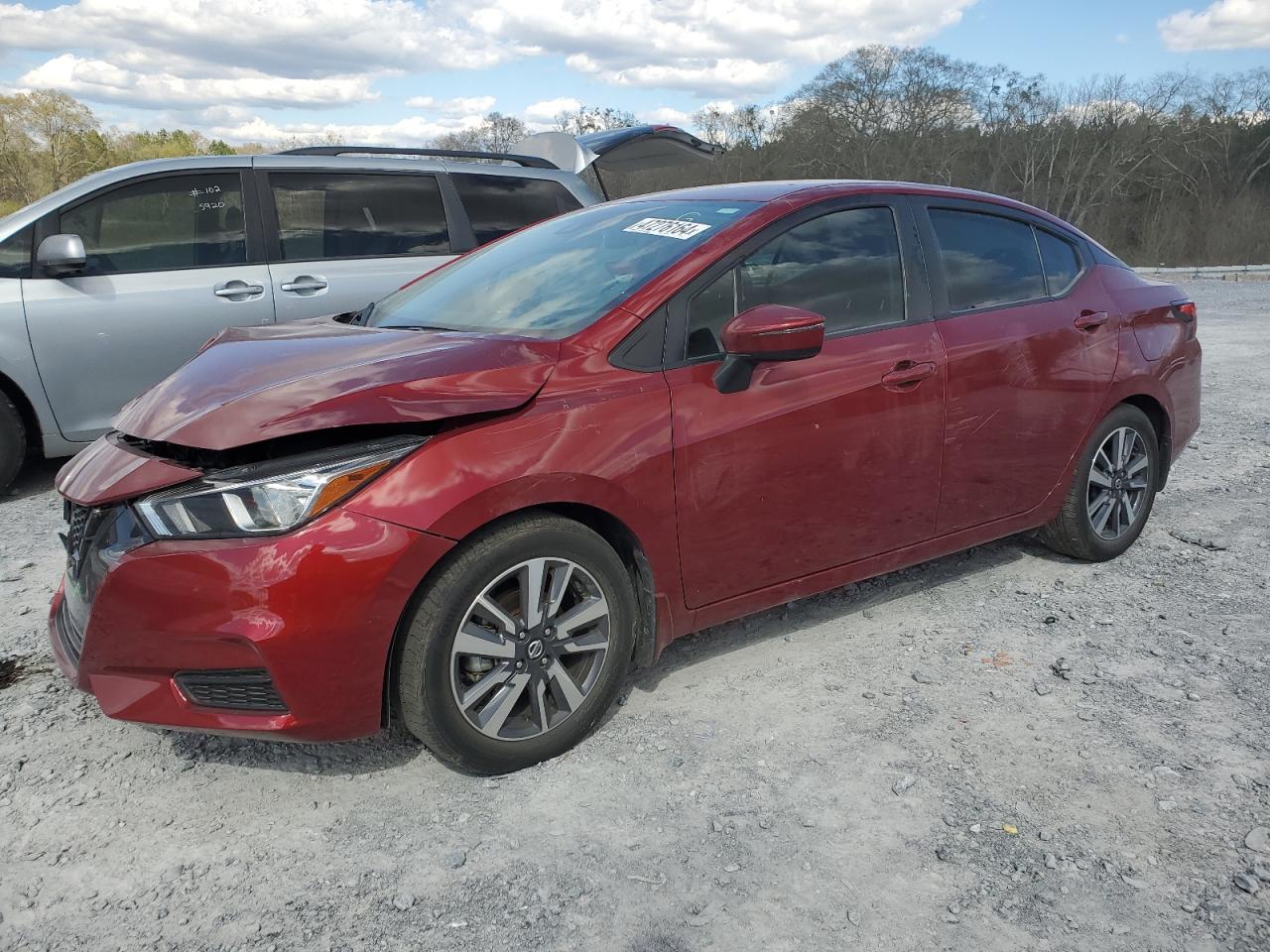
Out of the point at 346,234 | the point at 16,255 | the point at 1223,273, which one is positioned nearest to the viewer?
the point at 16,255

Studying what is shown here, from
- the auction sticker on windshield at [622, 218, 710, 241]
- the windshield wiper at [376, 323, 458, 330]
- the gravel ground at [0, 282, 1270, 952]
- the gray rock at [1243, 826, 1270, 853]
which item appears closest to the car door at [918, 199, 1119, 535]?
the gravel ground at [0, 282, 1270, 952]

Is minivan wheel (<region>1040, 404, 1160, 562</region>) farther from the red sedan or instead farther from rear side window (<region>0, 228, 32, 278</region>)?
rear side window (<region>0, 228, 32, 278</region>)

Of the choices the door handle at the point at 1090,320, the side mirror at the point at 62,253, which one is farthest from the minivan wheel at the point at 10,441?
the door handle at the point at 1090,320

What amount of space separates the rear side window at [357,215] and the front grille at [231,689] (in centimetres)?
395

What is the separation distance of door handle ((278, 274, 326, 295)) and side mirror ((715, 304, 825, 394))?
3636mm

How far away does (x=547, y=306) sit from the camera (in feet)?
10.4

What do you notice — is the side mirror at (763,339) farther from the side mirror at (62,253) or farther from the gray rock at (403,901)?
the side mirror at (62,253)

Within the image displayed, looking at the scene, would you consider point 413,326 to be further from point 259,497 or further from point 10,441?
point 10,441

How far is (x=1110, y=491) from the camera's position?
4.30m

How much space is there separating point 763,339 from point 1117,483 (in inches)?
91.8

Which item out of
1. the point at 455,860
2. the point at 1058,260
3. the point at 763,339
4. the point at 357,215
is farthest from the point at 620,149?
the point at 455,860

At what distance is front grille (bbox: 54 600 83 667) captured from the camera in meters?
2.60

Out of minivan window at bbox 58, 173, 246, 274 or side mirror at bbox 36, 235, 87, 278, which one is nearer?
side mirror at bbox 36, 235, 87, 278

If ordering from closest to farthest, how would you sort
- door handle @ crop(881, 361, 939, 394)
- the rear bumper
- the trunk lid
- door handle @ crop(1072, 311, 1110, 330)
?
the rear bumper → door handle @ crop(881, 361, 939, 394) → door handle @ crop(1072, 311, 1110, 330) → the trunk lid
